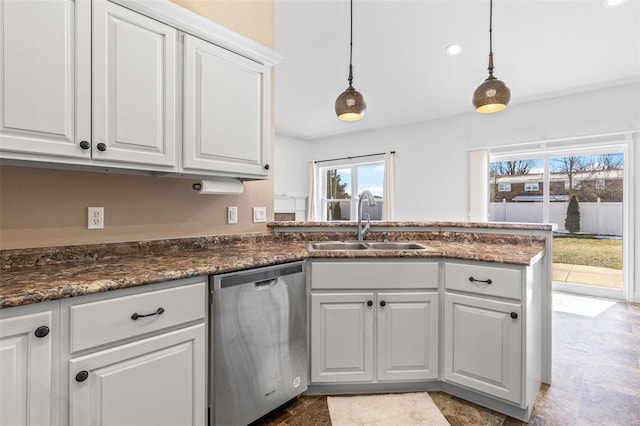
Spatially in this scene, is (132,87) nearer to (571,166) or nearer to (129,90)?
(129,90)

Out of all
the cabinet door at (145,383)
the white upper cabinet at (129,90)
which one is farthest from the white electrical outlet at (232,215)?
the cabinet door at (145,383)

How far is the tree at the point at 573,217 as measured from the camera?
174 inches

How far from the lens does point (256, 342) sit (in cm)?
162

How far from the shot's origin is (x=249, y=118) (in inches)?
77.1

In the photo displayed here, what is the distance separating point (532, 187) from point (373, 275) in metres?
4.01

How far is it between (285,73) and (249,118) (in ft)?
6.73

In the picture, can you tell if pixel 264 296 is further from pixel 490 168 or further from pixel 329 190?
pixel 329 190

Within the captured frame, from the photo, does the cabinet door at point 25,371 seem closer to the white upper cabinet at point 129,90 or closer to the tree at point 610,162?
the white upper cabinet at point 129,90

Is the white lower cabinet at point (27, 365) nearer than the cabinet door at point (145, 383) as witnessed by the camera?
Yes

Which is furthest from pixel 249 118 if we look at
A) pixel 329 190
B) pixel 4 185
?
pixel 329 190

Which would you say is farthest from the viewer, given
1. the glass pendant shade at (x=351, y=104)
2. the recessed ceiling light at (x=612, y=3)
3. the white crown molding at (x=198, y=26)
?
the recessed ceiling light at (x=612, y=3)

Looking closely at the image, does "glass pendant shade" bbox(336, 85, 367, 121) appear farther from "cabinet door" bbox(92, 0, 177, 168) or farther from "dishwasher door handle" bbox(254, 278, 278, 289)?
"dishwasher door handle" bbox(254, 278, 278, 289)

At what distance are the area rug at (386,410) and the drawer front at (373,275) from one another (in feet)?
2.20

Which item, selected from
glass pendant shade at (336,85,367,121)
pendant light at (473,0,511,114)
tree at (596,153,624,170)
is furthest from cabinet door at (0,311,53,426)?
tree at (596,153,624,170)
